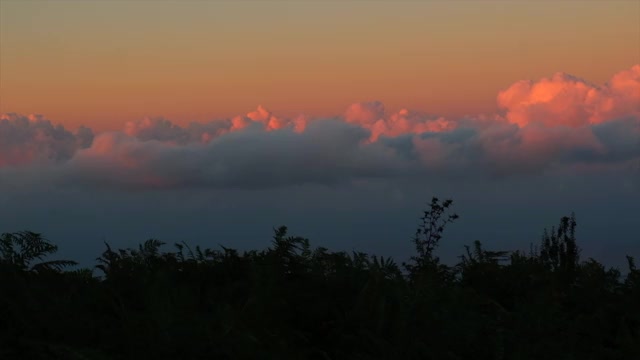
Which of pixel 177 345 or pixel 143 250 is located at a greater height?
pixel 143 250

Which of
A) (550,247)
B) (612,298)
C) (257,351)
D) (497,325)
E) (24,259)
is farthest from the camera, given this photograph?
(550,247)

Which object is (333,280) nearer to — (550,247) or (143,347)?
(143,347)

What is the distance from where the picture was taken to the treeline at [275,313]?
4.99 m

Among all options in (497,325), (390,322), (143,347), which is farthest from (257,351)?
(497,325)

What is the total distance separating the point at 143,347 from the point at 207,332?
0.40 metres

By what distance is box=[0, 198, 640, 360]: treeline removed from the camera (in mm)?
4992

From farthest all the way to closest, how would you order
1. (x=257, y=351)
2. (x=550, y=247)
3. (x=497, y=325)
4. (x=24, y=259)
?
(x=550, y=247)
(x=24, y=259)
(x=497, y=325)
(x=257, y=351)

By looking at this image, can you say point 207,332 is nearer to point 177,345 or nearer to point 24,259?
point 177,345

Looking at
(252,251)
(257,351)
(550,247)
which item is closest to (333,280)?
(252,251)

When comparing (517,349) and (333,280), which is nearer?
(517,349)

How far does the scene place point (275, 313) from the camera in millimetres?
5695

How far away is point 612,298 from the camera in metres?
7.75

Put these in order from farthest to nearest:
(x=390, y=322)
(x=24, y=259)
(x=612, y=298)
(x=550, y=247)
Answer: (x=550, y=247)
(x=612, y=298)
(x=24, y=259)
(x=390, y=322)

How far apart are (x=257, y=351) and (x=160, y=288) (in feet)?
2.59
